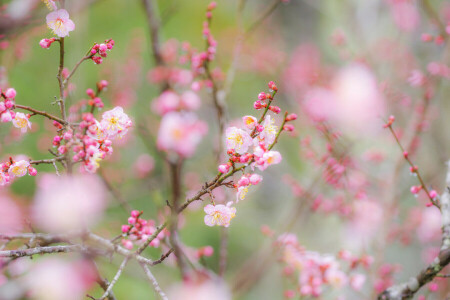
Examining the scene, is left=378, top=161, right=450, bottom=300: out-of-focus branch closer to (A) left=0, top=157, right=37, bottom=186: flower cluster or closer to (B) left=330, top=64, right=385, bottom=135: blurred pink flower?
(A) left=0, top=157, right=37, bottom=186: flower cluster

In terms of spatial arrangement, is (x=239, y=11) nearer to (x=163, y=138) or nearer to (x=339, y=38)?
(x=163, y=138)

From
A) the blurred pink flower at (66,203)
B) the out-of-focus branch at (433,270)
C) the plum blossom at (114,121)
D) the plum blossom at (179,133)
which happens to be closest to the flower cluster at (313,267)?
the out-of-focus branch at (433,270)

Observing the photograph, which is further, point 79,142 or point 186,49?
point 186,49

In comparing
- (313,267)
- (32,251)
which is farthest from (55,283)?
(313,267)

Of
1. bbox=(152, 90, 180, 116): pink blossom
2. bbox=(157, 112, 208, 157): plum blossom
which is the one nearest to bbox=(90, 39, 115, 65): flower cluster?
bbox=(157, 112, 208, 157): plum blossom

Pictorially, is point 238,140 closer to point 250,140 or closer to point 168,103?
point 250,140

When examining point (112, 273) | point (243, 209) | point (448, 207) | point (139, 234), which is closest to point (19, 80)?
point (112, 273)
